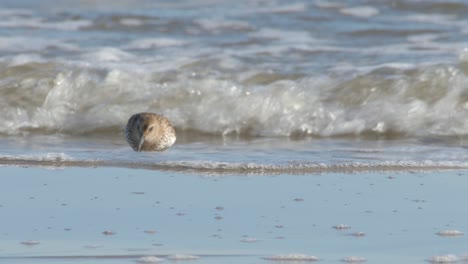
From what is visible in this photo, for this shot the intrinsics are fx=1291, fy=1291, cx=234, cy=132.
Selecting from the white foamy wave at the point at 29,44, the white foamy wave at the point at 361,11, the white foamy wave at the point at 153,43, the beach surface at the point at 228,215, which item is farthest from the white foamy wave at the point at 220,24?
the beach surface at the point at 228,215

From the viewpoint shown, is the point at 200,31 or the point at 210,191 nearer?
the point at 210,191

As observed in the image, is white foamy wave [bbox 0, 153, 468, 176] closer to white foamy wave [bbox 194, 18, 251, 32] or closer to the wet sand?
the wet sand

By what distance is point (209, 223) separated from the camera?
16.1 ft

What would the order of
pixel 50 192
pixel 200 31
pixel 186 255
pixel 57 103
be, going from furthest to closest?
pixel 200 31 < pixel 57 103 < pixel 50 192 < pixel 186 255

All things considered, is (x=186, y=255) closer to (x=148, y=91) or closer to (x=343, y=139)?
(x=343, y=139)

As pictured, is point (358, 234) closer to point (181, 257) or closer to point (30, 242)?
point (181, 257)

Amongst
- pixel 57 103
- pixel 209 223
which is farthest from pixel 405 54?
pixel 209 223

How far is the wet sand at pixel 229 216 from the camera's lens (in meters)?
4.44

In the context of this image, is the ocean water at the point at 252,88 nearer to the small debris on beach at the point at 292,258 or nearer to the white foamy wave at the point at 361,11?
the white foamy wave at the point at 361,11

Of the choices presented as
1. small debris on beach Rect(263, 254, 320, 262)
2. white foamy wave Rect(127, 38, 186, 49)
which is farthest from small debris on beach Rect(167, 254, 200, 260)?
white foamy wave Rect(127, 38, 186, 49)

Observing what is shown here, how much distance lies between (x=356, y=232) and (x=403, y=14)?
22.6 feet

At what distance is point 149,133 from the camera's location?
6.94m

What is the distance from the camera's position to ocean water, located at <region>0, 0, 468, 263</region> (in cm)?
529

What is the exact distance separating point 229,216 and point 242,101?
3.16 metres
